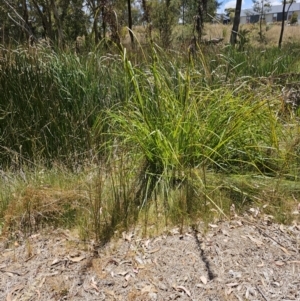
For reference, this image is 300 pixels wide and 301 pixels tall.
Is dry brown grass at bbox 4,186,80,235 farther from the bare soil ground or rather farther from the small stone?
the small stone

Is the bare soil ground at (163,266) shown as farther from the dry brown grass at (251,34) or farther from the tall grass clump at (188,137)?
the dry brown grass at (251,34)

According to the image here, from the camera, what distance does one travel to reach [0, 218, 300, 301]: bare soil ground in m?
1.47

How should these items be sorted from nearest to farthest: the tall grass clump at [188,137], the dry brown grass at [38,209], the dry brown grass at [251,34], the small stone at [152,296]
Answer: the small stone at [152,296] < the dry brown grass at [38,209] < the tall grass clump at [188,137] < the dry brown grass at [251,34]

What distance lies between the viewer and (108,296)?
4.80ft

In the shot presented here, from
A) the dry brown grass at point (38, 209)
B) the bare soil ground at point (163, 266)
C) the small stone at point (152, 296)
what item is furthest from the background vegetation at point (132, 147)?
the small stone at point (152, 296)

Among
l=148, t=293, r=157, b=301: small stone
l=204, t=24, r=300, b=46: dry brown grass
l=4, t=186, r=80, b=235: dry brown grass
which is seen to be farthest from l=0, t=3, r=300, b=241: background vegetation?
l=204, t=24, r=300, b=46: dry brown grass

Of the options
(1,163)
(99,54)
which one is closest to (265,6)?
(99,54)

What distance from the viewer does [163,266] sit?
1.62 m

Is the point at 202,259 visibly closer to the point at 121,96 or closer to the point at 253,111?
the point at 253,111

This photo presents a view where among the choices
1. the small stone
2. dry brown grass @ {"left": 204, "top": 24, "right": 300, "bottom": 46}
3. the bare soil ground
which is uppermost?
dry brown grass @ {"left": 204, "top": 24, "right": 300, "bottom": 46}

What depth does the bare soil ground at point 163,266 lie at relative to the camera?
1.47 meters

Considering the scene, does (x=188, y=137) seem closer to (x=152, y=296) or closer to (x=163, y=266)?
(x=163, y=266)

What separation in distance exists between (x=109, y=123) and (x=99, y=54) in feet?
3.22

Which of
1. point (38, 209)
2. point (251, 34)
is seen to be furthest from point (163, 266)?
point (251, 34)
